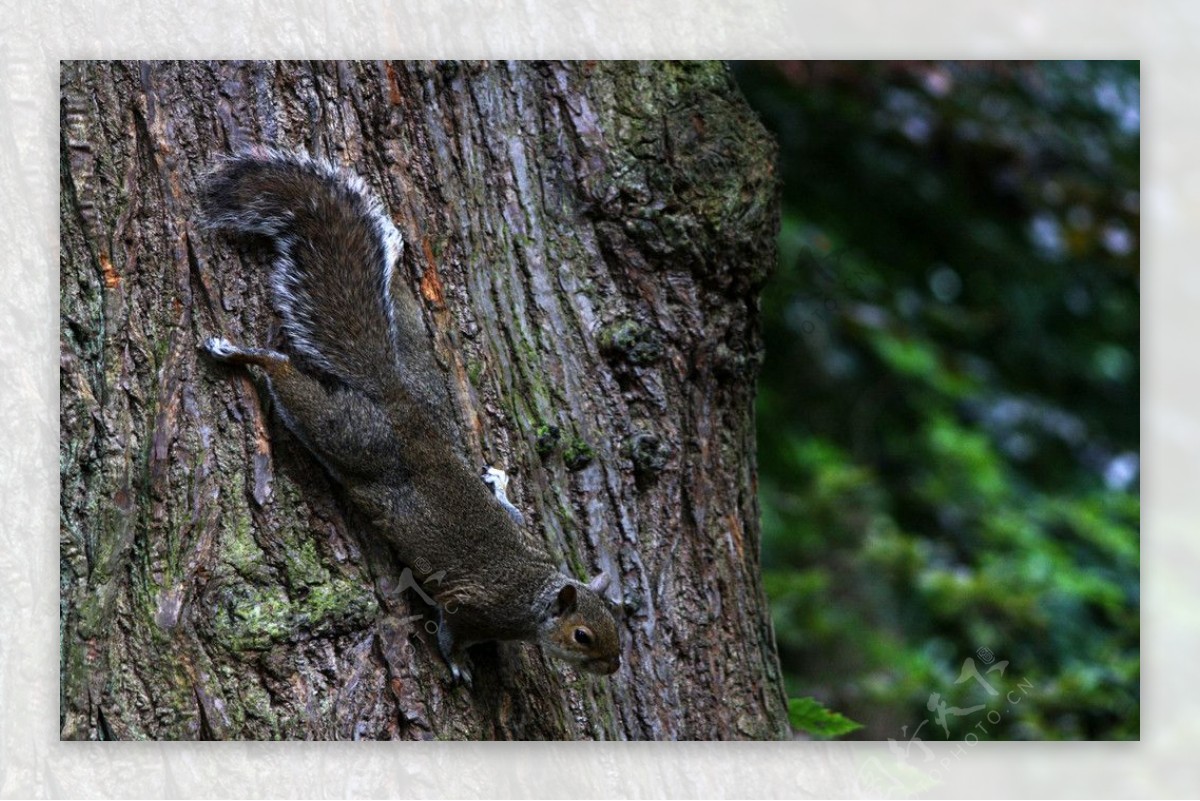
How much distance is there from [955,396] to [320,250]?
2205mm

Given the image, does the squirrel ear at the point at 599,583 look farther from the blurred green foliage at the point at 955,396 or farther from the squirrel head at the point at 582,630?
the blurred green foliage at the point at 955,396

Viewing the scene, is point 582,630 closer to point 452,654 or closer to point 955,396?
point 452,654

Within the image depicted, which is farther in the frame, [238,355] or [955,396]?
[955,396]

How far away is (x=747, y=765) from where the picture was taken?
6.68ft

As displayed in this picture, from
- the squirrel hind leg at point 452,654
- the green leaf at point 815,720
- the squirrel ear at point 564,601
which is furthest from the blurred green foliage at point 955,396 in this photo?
the squirrel hind leg at point 452,654

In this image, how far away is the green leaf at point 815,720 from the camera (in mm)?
2141

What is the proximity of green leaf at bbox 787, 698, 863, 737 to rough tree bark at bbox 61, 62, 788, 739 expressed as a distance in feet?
0.28

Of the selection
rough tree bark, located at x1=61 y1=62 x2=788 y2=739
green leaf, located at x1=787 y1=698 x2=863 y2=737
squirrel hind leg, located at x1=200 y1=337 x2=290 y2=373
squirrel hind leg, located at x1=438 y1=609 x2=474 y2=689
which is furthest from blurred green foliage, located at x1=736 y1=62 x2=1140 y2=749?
squirrel hind leg, located at x1=200 y1=337 x2=290 y2=373

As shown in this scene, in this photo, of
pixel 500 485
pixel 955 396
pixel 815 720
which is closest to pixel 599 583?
pixel 500 485

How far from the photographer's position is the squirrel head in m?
1.87

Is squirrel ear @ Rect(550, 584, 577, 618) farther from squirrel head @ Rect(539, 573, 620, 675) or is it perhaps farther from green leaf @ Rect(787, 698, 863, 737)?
green leaf @ Rect(787, 698, 863, 737)

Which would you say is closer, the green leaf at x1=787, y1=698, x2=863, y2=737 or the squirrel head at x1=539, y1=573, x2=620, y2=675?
the squirrel head at x1=539, y1=573, x2=620, y2=675

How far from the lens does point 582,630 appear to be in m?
1.87

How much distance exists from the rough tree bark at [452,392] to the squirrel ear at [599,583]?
30mm
